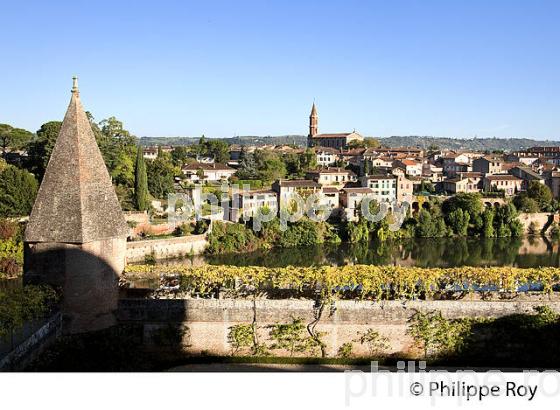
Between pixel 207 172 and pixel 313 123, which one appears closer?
pixel 207 172

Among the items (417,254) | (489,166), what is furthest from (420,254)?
(489,166)

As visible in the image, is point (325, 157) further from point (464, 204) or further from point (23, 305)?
point (23, 305)

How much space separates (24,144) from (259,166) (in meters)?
22.4

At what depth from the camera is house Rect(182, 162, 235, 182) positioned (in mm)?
57125

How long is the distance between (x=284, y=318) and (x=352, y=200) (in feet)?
107

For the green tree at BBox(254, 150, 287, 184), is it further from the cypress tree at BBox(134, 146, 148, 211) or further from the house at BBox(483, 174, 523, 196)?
the house at BBox(483, 174, 523, 196)

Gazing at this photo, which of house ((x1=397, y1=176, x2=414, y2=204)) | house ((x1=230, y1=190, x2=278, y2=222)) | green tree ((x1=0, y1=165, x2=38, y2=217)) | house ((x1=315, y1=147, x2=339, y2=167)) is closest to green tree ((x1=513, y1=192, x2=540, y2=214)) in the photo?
house ((x1=397, y1=176, x2=414, y2=204))

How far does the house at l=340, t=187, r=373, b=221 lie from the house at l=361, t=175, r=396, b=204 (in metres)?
2.16

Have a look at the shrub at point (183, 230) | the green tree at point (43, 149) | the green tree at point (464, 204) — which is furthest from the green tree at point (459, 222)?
the green tree at point (43, 149)

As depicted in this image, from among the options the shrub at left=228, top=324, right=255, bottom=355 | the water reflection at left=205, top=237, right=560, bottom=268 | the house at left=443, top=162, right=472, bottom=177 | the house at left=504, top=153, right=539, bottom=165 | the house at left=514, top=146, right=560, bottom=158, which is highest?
the house at left=514, top=146, right=560, bottom=158

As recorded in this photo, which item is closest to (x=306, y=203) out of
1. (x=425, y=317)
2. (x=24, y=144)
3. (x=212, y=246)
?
(x=212, y=246)

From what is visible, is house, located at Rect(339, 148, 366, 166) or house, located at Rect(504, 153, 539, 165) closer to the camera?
house, located at Rect(339, 148, 366, 166)

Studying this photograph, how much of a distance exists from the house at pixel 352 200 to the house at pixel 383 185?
216cm

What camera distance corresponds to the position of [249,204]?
4350 centimetres
